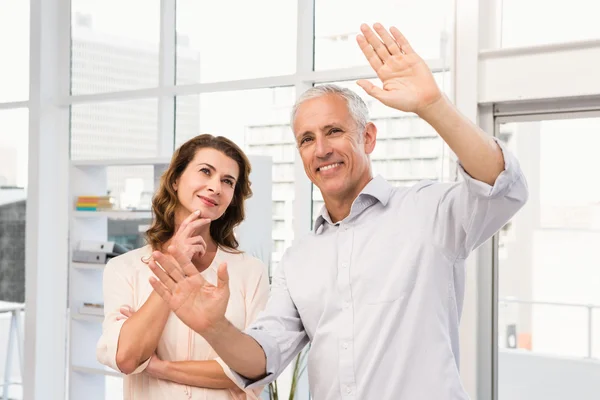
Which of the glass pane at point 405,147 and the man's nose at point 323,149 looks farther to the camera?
the glass pane at point 405,147

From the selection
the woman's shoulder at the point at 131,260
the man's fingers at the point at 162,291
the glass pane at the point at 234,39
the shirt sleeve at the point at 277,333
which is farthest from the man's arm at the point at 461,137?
the glass pane at the point at 234,39

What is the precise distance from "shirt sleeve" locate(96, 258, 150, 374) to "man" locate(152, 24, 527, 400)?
1.60 feet

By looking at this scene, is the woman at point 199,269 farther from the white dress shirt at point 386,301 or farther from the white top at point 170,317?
the white dress shirt at point 386,301

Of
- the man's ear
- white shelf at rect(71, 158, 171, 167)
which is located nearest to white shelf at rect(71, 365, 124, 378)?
white shelf at rect(71, 158, 171, 167)

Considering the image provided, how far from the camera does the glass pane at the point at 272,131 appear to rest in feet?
12.4

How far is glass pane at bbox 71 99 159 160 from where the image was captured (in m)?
4.37

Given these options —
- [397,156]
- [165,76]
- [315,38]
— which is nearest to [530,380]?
[397,156]

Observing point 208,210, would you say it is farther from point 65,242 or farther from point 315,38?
point 65,242

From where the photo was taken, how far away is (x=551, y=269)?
9.43 ft

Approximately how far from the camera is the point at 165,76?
14.0 ft

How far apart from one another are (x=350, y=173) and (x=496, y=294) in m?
1.32

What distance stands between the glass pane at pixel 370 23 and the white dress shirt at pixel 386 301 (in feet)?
5.49

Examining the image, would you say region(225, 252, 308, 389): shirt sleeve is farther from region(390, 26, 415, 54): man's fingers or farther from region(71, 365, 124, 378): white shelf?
region(71, 365, 124, 378): white shelf

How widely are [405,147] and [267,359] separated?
74.4 inches
